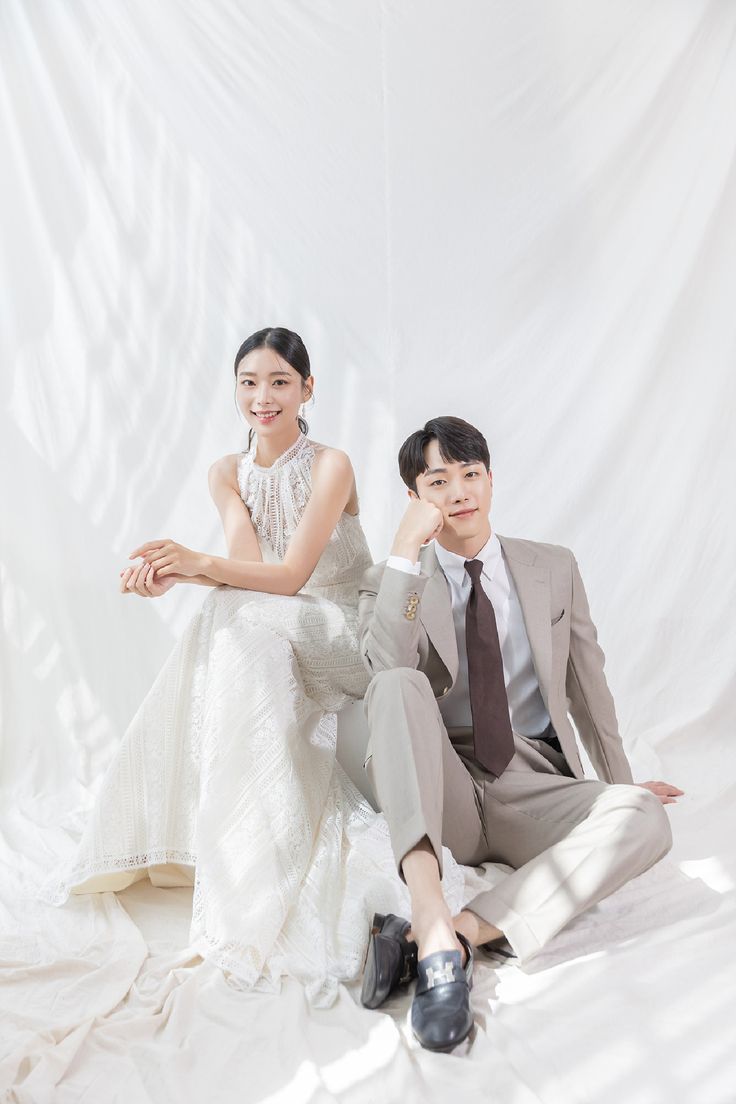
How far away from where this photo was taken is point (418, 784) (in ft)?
5.83

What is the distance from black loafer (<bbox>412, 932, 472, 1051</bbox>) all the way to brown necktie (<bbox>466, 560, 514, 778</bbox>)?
1.47 ft

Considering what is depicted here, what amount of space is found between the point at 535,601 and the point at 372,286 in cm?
169

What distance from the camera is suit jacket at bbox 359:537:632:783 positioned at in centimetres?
201

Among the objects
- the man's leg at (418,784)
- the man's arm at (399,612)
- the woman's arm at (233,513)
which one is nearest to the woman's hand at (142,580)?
the woman's arm at (233,513)

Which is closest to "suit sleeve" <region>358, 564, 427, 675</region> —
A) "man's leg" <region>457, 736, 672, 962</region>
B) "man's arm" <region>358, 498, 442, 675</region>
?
"man's arm" <region>358, 498, 442, 675</region>

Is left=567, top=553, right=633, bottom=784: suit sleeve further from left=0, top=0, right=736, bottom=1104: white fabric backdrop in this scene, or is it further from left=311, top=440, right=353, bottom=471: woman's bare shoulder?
left=0, top=0, right=736, bottom=1104: white fabric backdrop

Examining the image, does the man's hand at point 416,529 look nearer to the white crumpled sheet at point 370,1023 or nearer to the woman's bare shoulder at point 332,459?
the woman's bare shoulder at point 332,459

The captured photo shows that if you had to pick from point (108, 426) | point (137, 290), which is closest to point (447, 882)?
point (108, 426)

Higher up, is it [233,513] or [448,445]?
[448,445]

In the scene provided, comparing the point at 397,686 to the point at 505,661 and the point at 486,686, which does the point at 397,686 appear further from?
the point at 505,661

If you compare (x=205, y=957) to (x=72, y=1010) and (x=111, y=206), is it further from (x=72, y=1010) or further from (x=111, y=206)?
(x=111, y=206)

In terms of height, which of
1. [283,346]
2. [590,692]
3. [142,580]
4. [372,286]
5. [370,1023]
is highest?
[372,286]

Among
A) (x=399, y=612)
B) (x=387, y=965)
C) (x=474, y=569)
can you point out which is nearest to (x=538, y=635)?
(x=474, y=569)

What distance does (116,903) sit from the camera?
2.18 metres
